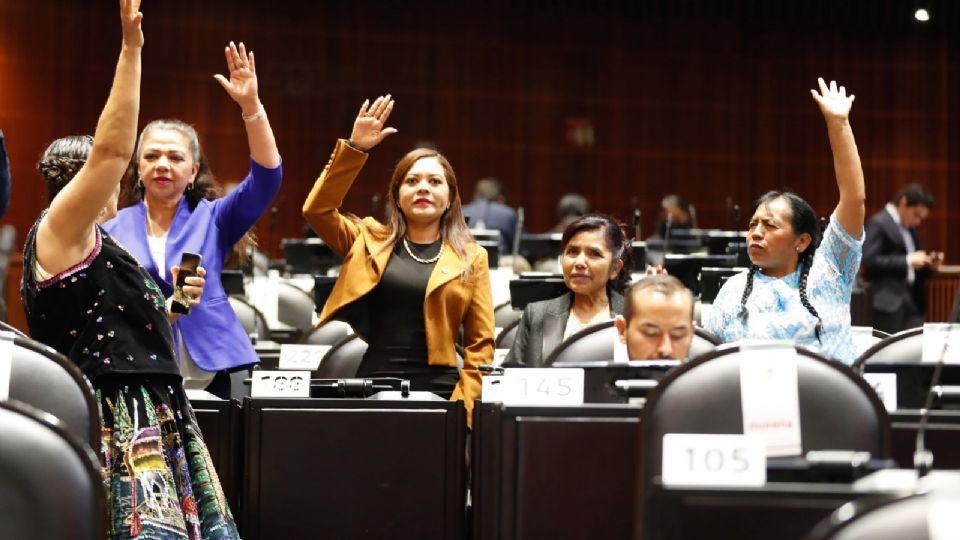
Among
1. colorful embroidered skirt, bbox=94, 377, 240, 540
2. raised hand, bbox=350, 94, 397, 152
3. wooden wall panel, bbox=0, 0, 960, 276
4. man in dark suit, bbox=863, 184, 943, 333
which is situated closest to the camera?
colorful embroidered skirt, bbox=94, 377, 240, 540

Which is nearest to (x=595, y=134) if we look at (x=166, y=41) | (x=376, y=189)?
(x=376, y=189)

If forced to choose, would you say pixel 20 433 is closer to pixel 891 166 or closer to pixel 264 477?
pixel 264 477

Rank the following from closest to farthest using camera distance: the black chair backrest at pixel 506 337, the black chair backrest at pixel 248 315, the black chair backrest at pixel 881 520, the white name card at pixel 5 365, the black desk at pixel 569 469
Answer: the black chair backrest at pixel 881 520
the white name card at pixel 5 365
the black desk at pixel 569 469
the black chair backrest at pixel 506 337
the black chair backrest at pixel 248 315

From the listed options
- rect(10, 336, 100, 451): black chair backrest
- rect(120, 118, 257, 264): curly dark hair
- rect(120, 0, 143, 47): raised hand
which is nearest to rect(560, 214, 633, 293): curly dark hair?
rect(120, 118, 257, 264): curly dark hair

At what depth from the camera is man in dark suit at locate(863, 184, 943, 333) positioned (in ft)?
27.8

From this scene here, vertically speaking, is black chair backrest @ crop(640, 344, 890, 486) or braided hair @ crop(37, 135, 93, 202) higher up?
braided hair @ crop(37, 135, 93, 202)

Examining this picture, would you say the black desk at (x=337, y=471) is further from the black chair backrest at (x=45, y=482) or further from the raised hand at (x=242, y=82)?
the black chair backrest at (x=45, y=482)

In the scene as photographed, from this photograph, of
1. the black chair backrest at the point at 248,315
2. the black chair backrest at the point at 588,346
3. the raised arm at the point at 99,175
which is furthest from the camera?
the black chair backrest at the point at 248,315

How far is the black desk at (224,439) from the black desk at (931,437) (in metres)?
1.42

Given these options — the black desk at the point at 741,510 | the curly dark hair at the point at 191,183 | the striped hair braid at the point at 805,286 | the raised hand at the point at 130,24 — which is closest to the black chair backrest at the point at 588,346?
the striped hair braid at the point at 805,286

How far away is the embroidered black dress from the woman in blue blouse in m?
1.68

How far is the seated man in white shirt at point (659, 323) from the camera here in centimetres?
278

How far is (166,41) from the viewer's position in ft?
33.9

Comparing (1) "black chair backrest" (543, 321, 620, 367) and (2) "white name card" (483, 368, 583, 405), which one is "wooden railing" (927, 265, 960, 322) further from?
(2) "white name card" (483, 368, 583, 405)
